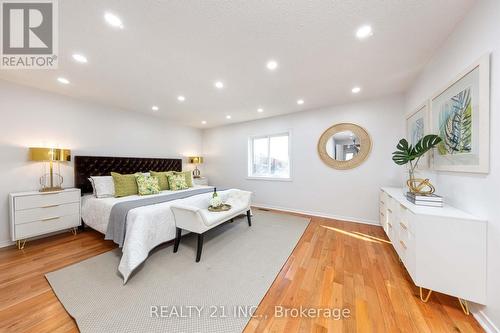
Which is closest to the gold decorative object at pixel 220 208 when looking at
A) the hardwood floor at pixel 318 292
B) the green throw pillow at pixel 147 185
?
the hardwood floor at pixel 318 292

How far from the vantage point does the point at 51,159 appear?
271 centimetres

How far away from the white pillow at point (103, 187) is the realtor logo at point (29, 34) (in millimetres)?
1796

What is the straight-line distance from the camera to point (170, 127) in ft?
16.0

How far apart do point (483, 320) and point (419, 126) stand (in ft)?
6.95

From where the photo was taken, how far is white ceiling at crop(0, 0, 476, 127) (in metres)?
1.41

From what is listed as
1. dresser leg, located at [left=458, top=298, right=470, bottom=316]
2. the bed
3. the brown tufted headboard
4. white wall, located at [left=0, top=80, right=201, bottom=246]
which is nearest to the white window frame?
the bed

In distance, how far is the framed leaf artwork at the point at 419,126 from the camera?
2.12 m

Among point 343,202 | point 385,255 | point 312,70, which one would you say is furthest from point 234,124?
point 385,255

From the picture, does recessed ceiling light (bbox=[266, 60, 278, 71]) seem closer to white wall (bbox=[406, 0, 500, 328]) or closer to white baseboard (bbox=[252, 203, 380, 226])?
white wall (bbox=[406, 0, 500, 328])

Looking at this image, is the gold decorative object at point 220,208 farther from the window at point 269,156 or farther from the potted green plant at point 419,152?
the potted green plant at point 419,152

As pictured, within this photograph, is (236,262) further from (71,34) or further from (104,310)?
(71,34)

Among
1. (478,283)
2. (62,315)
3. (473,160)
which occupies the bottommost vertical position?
(62,315)

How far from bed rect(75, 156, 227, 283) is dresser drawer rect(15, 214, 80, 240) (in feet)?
0.52

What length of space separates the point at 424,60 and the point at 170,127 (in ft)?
17.1
